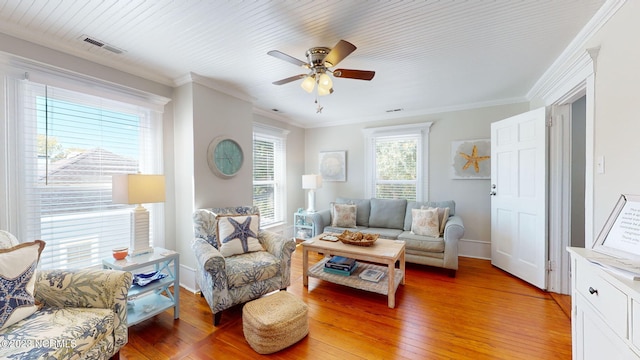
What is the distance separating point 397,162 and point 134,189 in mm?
3792

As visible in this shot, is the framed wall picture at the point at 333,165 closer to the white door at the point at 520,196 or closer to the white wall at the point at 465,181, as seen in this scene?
the white wall at the point at 465,181

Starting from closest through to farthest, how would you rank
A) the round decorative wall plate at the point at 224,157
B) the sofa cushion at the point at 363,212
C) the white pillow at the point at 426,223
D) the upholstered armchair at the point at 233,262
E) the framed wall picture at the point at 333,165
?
the upholstered armchair at the point at 233,262
the round decorative wall plate at the point at 224,157
the white pillow at the point at 426,223
the sofa cushion at the point at 363,212
the framed wall picture at the point at 333,165

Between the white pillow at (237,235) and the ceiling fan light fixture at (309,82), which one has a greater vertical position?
the ceiling fan light fixture at (309,82)

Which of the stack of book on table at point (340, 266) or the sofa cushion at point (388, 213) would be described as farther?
the sofa cushion at point (388, 213)

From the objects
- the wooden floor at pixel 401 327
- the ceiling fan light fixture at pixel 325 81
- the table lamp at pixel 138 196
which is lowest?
the wooden floor at pixel 401 327

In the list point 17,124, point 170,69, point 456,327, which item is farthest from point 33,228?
point 456,327

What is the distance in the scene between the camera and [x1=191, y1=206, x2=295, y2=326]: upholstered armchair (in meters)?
2.06

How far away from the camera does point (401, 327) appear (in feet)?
6.82

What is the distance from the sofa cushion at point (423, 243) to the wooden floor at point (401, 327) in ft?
1.48

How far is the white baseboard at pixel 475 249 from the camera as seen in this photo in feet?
12.2

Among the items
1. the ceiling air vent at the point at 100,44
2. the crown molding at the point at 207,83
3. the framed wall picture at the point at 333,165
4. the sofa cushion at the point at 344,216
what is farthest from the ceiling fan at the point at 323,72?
the framed wall picture at the point at 333,165

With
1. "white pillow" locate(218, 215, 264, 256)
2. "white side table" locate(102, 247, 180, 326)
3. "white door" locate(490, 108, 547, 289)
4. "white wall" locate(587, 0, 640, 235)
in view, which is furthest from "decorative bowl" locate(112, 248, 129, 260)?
"white door" locate(490, 108, 547, 289)

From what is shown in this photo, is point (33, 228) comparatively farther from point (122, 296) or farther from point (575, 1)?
point (575, 1)

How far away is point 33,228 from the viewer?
199cm
